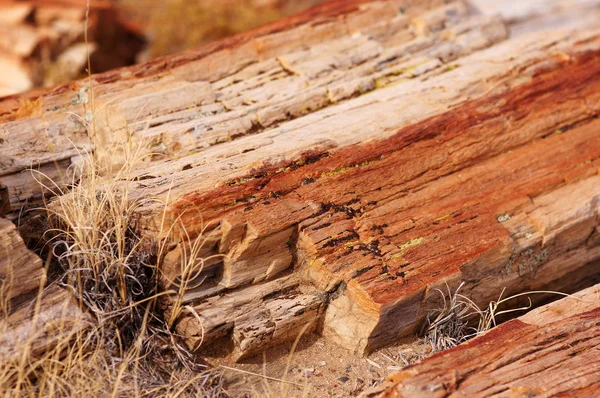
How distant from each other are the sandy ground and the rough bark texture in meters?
0.09

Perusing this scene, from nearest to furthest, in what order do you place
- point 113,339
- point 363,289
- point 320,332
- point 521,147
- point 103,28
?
point 113,339, point 363,289, point 320,332, point 521,147, point 103,28

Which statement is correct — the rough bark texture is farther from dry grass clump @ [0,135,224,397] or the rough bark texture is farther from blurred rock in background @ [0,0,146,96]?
blurred rock in background @ [0,0,146,96]

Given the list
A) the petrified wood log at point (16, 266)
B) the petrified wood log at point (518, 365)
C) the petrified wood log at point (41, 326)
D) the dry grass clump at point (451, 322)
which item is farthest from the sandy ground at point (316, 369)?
the petrified wood log at point (16, 266)

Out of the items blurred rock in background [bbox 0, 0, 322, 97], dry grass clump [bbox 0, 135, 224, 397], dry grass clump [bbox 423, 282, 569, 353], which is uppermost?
blurred rock in background [bbox 0, 0, 322, 97]

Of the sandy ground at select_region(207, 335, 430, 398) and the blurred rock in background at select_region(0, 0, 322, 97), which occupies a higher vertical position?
the blurred rock in background at select_region(0, 0, 322, 97)

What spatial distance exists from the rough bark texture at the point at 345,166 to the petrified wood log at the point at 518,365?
47cm

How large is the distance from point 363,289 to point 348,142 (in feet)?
3.68

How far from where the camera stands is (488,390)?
10.4ft

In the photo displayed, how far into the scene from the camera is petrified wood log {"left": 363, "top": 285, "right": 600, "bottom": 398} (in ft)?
10.4

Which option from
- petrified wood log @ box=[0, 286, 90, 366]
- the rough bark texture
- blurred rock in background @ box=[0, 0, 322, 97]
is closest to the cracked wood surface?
the rough bark texture

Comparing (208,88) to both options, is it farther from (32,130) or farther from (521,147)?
(521,147)

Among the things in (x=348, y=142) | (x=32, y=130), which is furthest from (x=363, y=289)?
(x=32, y=130)

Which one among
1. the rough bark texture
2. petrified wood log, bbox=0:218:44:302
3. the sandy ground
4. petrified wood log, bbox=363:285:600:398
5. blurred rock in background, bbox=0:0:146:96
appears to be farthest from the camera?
blurred rock in background, bbox=0:0:146:96

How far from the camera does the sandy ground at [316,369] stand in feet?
11.6
